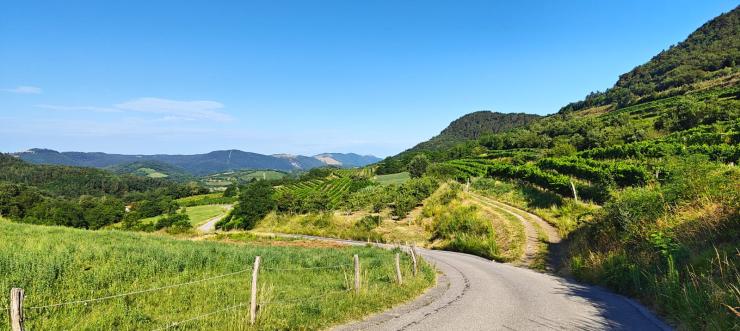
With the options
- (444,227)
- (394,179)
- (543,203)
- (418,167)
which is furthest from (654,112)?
(444,227)

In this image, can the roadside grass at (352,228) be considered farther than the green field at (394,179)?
No

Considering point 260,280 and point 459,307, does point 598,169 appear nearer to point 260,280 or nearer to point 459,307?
point 459,307

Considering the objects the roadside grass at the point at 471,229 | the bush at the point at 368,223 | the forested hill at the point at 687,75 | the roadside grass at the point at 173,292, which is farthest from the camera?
the forested hill at the point at 687,75

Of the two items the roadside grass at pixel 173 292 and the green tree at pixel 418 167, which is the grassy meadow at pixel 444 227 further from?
the green tree at pixel 418 167

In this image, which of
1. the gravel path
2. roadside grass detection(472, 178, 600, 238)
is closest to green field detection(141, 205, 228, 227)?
roadside grass detection(472, 178, 600, 238)

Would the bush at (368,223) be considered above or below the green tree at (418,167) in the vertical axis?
below

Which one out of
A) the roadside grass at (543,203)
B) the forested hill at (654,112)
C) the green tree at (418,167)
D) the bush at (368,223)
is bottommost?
the bush at (368,223)

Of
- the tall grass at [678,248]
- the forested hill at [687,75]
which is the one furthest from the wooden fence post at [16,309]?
the forested hill at [687,75]

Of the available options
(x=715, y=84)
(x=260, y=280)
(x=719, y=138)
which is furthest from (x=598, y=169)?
(x=715, y=84)

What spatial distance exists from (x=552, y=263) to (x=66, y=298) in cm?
2346

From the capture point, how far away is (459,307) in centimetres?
1213

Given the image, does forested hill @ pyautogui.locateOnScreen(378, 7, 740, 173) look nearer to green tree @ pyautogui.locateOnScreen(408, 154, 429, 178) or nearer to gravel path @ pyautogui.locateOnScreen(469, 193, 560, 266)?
green tree @ pyautogui.locateOnScreen(408, 154, 429, 178)

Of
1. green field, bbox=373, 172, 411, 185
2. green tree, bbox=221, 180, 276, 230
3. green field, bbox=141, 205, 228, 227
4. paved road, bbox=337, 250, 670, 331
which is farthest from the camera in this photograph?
green field, bbox=373, 172, 411, 185

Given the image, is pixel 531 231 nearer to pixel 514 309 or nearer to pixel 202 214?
pixel 514 309
